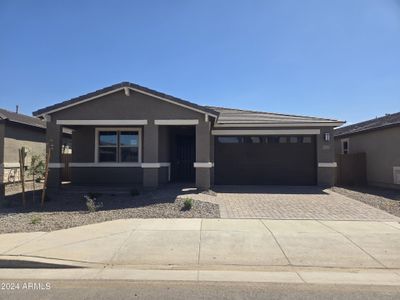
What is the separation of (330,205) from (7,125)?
1444cm

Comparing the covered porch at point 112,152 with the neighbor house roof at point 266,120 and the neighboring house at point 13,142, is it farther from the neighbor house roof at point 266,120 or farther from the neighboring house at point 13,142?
the neighboring house at point 13,142

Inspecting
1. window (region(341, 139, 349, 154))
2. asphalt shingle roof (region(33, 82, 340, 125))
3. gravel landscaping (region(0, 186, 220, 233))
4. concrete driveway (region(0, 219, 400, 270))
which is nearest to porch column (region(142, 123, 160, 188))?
gravel landscaping (region(0, 186, 220, 233))

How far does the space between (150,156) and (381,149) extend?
11603 mm

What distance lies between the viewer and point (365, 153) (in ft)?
64.3

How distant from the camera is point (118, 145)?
16203 millimetres

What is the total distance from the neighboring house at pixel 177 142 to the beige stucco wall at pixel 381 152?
279 cm

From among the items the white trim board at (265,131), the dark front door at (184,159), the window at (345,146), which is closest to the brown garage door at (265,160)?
the white trim board at (265,131)

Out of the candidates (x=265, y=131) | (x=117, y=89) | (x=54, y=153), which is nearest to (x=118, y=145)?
(x=54, y=153)

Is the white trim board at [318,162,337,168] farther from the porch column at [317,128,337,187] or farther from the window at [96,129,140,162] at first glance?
the window at [96,129,140,162]

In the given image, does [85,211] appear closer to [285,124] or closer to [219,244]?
[219,244]

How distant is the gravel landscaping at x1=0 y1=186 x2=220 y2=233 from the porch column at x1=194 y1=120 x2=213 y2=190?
1.56m

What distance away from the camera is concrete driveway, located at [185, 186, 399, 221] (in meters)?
10.3

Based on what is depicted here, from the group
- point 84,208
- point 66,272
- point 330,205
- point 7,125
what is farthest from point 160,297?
point 7,125

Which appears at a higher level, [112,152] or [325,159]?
[112,152]
